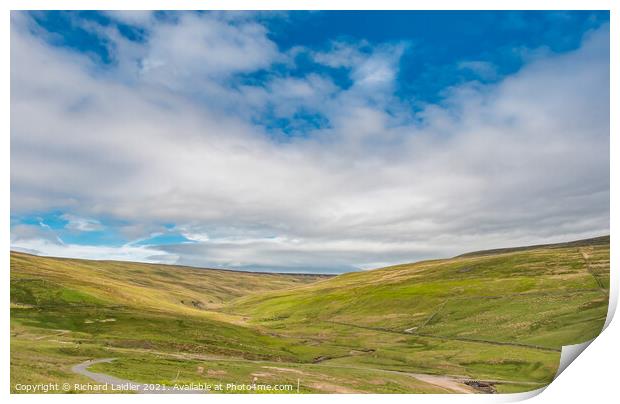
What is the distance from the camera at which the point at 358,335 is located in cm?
13338

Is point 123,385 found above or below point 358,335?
above

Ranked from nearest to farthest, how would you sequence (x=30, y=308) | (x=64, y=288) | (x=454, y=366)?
(x=454, y=366)
(x=30, y=308)
(x=64, y=288)

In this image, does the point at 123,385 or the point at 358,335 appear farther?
the point at 358,335

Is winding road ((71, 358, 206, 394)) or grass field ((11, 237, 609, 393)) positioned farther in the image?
grass field ((11, 237, 609, 393))

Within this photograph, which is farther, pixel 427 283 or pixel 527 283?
pixel 427 283

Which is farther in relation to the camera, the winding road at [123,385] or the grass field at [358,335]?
the grass field at [358,335]

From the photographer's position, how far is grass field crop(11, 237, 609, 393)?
228ft

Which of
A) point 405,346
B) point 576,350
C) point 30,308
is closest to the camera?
point 576,350

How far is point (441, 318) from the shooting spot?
5428 inches

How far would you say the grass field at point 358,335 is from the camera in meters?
69.5
